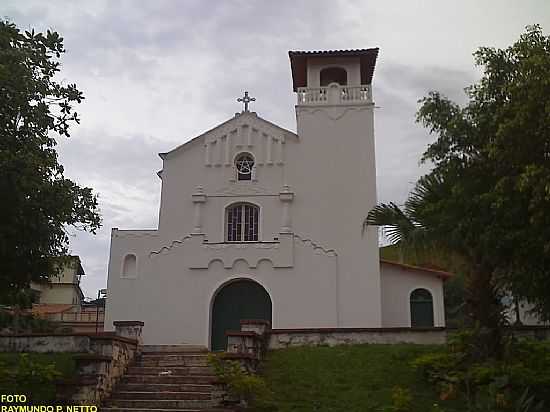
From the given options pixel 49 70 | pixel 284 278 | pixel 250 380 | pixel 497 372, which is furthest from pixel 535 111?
pixel 284 278

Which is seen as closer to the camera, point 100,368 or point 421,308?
point 100,368

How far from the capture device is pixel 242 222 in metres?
23.2

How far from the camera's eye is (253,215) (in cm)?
2338

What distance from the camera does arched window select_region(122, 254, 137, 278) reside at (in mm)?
22766

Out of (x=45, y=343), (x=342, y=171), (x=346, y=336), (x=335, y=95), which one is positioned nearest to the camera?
(x=45, y=343)

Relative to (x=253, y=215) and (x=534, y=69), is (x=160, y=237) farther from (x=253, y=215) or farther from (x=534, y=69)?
(x=534, y=69)

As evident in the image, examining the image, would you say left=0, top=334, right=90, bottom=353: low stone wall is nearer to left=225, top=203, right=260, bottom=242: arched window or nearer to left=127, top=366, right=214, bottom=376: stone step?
left=127, top=366, right=214, bottom=376: stone step

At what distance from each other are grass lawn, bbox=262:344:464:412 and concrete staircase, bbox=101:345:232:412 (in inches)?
55.3

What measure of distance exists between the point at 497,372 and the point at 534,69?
565 centimetres

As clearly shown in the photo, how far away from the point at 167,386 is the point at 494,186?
26.5ft

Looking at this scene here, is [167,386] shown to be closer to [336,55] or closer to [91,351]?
[91,351]

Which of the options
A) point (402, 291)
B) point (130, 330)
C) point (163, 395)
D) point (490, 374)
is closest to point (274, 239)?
point (402, 291)

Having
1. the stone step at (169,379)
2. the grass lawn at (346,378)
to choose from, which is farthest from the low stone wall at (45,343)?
the grass lawn at (346,378)

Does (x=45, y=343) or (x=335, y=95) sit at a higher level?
(x=335, y=95)
